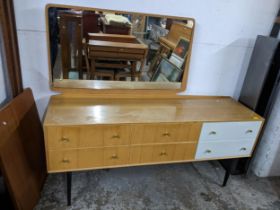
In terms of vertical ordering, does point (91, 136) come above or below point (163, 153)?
above

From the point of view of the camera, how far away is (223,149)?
1733mm

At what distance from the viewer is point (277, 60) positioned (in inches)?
66.2

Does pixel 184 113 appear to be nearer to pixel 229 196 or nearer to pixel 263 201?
pixel 229 196

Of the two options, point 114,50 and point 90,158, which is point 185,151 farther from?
point 114,50

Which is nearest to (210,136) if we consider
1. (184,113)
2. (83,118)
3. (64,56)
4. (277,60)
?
(184,113)

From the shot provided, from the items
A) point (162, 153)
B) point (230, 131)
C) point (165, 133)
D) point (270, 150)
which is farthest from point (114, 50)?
point (270, 150)

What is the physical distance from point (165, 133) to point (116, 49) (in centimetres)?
70

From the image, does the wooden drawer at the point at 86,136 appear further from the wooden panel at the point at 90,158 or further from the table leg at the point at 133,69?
the table leg at the point at 133,69

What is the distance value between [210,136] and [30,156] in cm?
127

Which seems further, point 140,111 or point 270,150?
point 270,150

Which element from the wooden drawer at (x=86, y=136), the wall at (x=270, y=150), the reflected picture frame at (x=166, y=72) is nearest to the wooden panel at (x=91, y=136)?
the wooden drawer at (x=86, y=136)

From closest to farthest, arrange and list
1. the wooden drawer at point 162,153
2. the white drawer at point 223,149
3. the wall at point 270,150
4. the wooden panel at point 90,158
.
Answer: the wooden panel at point 90,158 → the wooden drawer at point 162,153 → the white drawer at point 223,149 → the wall at point 270,150

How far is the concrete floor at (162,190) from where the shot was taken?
1689mm

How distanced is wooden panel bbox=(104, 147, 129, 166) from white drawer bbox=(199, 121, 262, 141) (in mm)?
558
